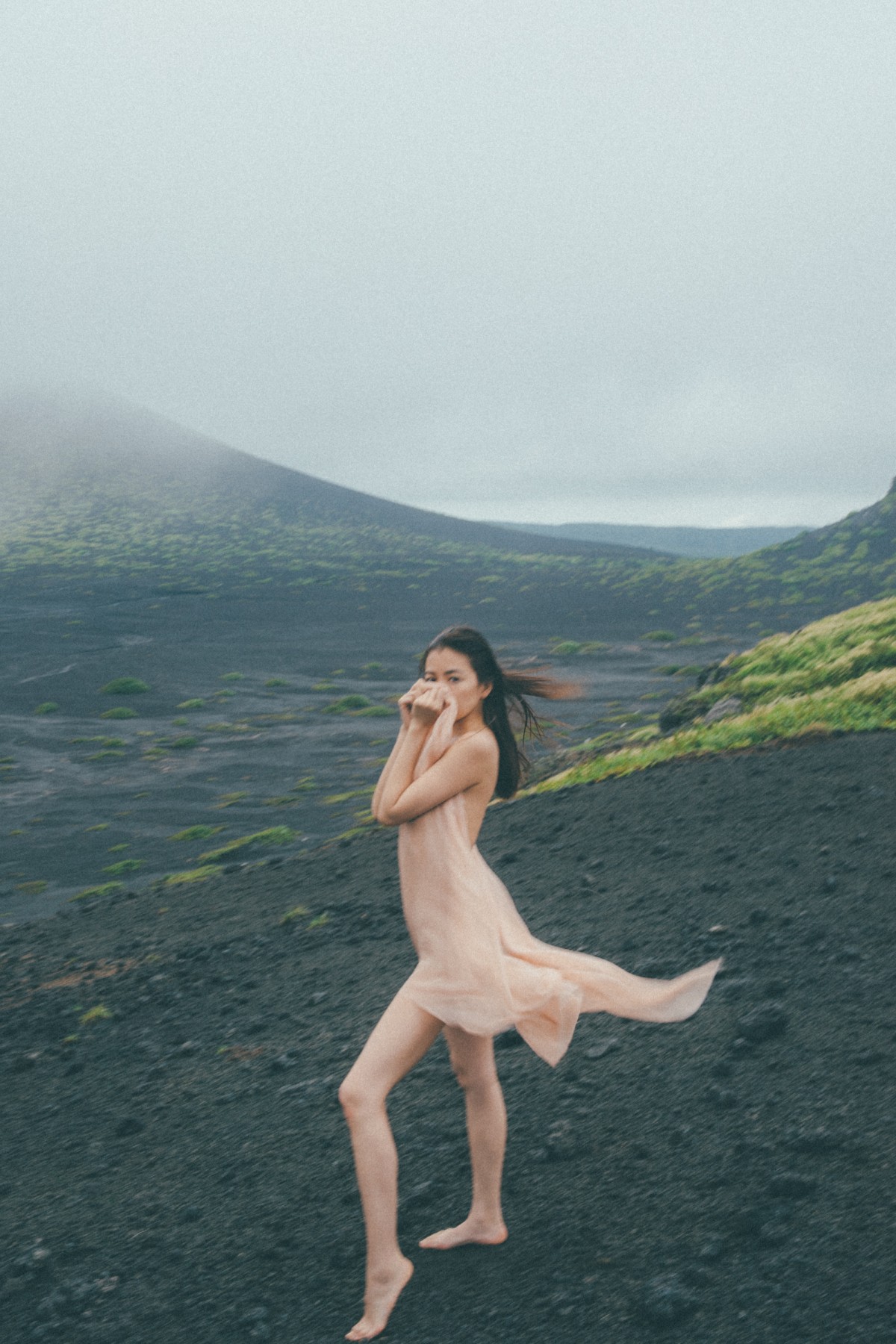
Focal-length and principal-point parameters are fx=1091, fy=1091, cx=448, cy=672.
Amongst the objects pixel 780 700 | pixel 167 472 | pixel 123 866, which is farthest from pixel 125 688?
pixel 167 472

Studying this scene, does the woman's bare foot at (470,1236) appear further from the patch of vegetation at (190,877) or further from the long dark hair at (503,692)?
the patch of vegetation at (190,877)

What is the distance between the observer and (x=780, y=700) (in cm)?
1446

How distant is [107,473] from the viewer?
426 ft

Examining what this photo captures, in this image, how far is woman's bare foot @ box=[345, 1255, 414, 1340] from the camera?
3.67 meters

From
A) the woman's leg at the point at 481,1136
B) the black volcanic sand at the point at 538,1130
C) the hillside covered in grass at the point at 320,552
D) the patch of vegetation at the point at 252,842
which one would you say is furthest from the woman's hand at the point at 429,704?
the hillside covered in grass at the point at 320,552

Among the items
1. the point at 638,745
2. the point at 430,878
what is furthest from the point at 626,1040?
the point at 638,745

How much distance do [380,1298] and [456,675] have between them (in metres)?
2.13

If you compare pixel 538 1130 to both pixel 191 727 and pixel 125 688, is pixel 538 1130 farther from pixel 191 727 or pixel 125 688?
pixel 125 688

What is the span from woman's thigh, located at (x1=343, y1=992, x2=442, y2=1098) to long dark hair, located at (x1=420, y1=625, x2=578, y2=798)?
2.92 feet

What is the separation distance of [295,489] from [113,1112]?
416 ft

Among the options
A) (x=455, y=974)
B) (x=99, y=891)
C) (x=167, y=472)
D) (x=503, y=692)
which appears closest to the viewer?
(x=455, y=974)

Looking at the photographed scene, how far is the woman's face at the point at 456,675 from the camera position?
3.92m

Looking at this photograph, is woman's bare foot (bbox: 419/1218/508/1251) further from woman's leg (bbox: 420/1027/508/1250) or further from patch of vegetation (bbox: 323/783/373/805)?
patch of vegetation (bbox: 323/783/373/805)

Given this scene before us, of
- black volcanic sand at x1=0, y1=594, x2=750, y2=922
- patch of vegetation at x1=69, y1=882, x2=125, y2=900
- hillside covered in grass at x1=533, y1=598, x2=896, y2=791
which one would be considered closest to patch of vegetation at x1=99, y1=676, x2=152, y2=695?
black volcanic sand at x1=0, y1=594, x2=750, y2=922
